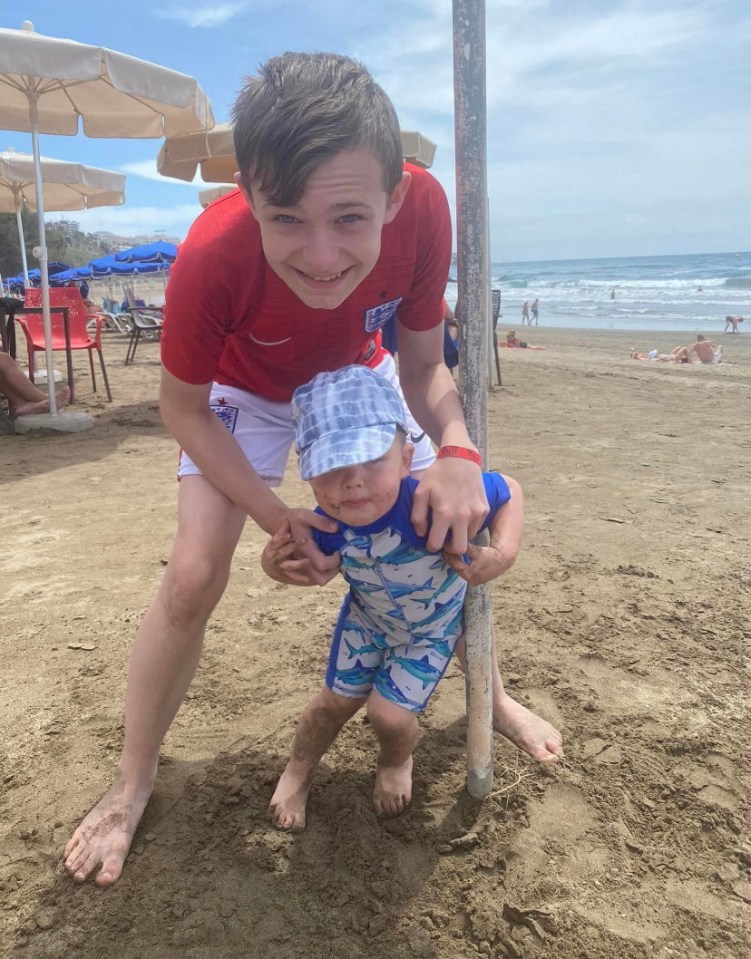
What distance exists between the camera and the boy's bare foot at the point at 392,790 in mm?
1901

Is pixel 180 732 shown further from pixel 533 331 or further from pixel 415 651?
pixel 533 331

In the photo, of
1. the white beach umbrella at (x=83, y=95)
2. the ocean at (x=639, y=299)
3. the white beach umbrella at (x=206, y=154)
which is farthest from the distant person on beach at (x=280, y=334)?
the ocean at (x=639, y=299)

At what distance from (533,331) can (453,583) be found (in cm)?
2277

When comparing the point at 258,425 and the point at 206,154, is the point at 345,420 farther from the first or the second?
the point at 206,154

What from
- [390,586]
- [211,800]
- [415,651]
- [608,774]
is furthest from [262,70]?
[608,774]

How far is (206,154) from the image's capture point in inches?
293

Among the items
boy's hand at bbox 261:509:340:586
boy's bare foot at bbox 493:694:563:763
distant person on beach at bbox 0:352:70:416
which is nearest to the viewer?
boy's hand at bbox 261:509:340:586

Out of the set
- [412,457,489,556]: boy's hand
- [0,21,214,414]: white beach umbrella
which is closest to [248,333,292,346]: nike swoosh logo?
[412,457,489,556]: boy's hand

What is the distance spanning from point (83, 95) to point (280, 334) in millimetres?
6888

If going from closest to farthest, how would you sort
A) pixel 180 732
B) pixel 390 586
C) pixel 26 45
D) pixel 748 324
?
pixel 390 586
pixel 180 732
pixel 26 45
pixel 748 324

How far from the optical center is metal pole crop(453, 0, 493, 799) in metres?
1.54

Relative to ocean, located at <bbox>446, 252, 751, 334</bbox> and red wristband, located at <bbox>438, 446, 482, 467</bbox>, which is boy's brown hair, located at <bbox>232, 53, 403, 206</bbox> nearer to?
red wristband, located at <bbox>438, 446, 482, 467</bbox>

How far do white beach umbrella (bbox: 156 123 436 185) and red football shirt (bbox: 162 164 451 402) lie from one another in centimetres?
598

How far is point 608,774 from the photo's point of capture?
6.57ft
